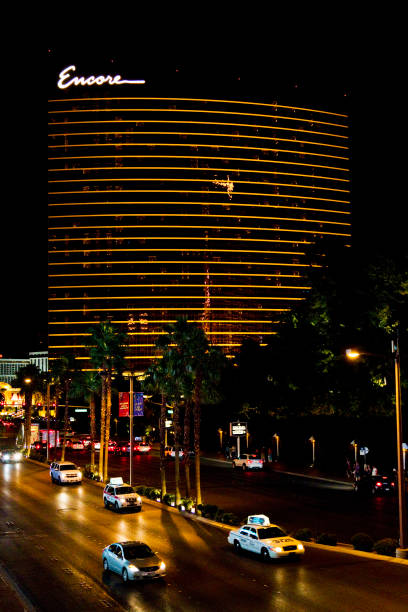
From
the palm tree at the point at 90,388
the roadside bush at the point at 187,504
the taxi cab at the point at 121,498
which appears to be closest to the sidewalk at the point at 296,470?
the palm tree at the point at 90,388

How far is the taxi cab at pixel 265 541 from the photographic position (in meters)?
26.2

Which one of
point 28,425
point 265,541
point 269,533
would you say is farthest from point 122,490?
point 28,425

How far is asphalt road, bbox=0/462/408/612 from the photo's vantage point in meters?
20.7

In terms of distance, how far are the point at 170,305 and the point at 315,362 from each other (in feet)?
340

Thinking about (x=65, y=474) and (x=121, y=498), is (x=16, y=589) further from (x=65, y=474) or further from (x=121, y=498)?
(x=65, y=474)

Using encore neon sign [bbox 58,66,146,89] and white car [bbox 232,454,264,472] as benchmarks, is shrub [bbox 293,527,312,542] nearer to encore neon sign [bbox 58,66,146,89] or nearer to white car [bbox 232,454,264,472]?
white car [bbox 232,454,264,472]

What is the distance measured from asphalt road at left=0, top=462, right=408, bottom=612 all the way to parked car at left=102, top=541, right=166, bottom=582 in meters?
0.37

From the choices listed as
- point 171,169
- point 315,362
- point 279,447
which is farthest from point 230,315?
point 315,362

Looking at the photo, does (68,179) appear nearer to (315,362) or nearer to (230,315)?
(230,315)

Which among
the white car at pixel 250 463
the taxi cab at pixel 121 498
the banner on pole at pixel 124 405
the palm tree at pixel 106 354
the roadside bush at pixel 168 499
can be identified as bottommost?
the white car at pixel 250 463

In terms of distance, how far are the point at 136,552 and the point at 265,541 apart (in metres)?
5.41

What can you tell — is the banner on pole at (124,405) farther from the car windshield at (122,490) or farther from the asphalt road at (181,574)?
the asphalt road at (181,574)

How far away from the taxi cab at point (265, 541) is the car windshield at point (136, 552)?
4.94 m

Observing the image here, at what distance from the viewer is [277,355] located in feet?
180
